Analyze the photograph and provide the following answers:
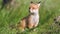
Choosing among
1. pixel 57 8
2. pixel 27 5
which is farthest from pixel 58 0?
pixel 27 5

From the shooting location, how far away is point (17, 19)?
652 centimetres

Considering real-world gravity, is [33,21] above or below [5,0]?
below

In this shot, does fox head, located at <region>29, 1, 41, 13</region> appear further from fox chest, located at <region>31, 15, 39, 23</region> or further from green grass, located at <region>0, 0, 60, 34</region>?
green grass, located at <region>0, 0, 60, 34</region>

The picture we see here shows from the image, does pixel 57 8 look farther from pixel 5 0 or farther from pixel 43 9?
pixel 5 0

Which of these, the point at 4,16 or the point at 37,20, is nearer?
the point at 37,20

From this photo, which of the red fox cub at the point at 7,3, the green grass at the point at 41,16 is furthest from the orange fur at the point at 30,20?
the red fox cub at the point at 7,3

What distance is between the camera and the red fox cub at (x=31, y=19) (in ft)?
19.6

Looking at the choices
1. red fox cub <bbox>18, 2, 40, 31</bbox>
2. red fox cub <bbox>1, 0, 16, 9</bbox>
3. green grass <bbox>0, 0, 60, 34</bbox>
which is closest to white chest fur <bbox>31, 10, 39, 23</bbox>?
red fox cub <bbox>18, 2, 40, 31</bbox>

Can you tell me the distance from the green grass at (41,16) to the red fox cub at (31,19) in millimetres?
147

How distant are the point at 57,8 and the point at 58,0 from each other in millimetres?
235

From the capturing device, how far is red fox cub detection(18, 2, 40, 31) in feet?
19.6

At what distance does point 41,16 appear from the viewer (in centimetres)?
644

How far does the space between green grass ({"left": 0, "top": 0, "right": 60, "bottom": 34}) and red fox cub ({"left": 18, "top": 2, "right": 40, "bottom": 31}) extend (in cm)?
15

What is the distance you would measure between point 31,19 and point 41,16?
389mm
